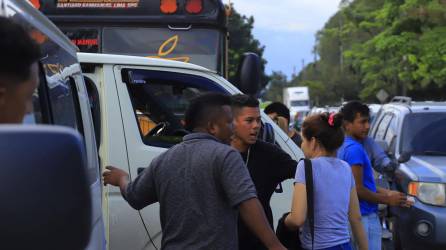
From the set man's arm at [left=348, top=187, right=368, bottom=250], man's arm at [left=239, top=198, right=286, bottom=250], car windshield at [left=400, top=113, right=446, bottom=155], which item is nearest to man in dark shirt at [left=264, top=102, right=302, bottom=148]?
car windshield at [left=400, top=113, right=446, bottom=155]

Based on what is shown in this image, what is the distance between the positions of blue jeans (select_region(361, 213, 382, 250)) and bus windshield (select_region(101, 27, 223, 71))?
2.59 meters

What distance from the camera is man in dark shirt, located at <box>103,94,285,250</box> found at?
3.22m

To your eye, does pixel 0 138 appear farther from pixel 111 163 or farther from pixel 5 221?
pixel 111 163

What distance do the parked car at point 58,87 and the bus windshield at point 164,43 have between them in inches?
140

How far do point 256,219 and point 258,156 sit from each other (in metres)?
0.98

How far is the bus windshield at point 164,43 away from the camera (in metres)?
7.25

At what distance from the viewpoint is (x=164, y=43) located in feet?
24.0

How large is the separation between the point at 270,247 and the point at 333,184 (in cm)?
83

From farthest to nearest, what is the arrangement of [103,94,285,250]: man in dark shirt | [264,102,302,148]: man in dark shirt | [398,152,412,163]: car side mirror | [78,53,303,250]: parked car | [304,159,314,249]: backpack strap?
[264,102,302,148]: man in dark shirt
[398,152,412,163]: car side mirror
[78,53,303,250]: parked car
[304,159,314,249]: backpack strap
[103,94,285,250]: man in dark shirt

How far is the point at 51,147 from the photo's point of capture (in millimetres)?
1355

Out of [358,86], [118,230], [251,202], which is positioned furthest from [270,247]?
[358,86]

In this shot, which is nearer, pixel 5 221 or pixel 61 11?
pixel 5 221

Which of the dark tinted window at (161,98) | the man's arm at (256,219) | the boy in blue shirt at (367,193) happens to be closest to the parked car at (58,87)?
the man's arm at (256,219)

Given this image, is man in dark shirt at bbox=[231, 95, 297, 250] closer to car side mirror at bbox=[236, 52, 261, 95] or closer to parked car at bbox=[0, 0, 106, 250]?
parked car at bbox=[0, 0, 106, 250]
